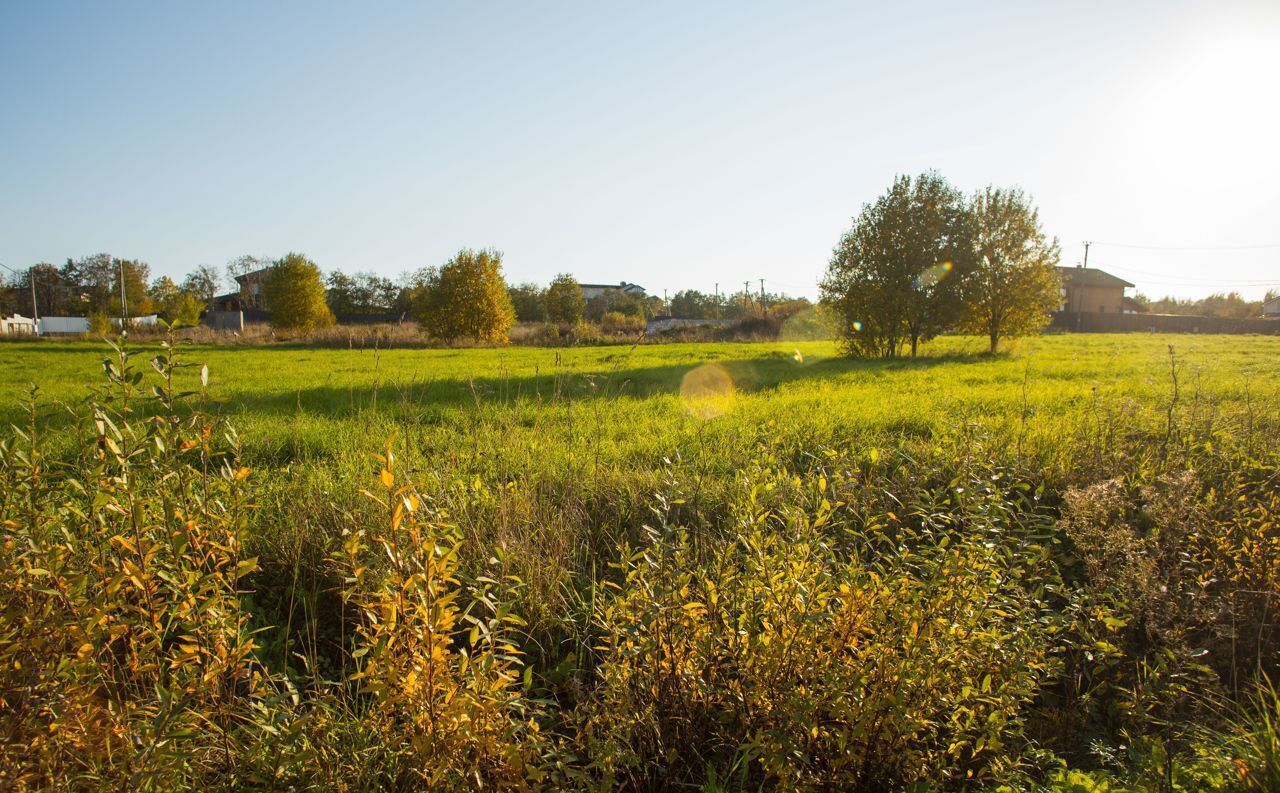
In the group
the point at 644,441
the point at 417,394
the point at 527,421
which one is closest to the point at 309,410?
the point at 417,394

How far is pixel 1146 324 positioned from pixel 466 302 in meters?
55.5

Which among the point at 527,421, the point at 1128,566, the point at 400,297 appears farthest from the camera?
the point at 400,297

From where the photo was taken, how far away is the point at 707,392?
10281 millimetres

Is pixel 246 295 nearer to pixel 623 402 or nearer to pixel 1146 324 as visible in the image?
pixel 623 402

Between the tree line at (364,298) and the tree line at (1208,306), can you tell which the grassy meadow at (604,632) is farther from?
the tree line at (1208,306)

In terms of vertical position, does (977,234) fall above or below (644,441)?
above

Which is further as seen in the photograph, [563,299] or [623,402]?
[563,299]

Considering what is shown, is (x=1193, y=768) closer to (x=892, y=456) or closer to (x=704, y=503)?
(x=704, y=503)

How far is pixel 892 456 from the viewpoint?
5.62m

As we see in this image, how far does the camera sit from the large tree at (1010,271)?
22328 mm

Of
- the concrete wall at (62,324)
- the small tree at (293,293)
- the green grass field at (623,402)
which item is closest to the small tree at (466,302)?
the small tree at (293,293)

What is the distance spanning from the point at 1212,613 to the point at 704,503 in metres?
2.71

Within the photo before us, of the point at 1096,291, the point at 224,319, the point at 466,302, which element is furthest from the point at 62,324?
the point at 1096,291

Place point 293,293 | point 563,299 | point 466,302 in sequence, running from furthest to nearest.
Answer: point 563,299 < point 293,293 < point 466,302
